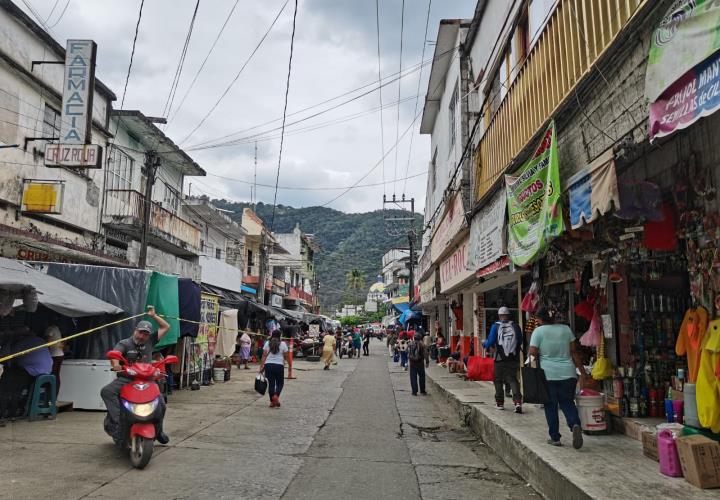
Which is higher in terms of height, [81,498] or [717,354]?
[717,354]

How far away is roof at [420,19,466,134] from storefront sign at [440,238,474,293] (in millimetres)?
6562

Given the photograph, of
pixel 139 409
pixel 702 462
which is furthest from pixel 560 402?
pixel 139 409

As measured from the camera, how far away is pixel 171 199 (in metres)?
24.8

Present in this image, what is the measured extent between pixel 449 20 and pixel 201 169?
14.1 m

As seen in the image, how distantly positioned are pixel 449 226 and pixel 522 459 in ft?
35.6

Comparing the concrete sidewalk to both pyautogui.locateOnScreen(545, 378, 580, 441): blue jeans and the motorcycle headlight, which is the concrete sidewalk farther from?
the motorcycle headlight

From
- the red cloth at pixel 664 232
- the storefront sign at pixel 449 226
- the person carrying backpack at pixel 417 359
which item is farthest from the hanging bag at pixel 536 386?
the storefront sign at pixel 449 226

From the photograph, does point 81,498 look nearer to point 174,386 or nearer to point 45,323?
point 45,323

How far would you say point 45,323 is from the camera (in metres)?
9.91

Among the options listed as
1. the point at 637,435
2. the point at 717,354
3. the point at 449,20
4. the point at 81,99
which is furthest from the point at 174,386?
the point at 449,20

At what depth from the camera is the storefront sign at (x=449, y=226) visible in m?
14.3

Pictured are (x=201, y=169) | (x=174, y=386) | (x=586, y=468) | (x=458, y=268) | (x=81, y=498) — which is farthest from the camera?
(x=201, y=169)

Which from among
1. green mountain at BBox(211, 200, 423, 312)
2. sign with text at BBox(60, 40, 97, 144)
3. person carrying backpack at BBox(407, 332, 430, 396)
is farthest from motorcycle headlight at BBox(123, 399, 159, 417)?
green mountain at BBox(211, 200, 423, 312)

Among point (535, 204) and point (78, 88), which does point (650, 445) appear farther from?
point (78, 88)
